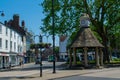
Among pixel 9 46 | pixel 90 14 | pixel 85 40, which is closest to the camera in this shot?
pixel 85 40

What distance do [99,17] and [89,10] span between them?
2.27 metres

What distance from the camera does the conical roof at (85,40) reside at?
46.6m

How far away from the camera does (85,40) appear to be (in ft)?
155

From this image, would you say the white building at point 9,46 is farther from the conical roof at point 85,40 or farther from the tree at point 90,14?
the conical roof at point 85,40

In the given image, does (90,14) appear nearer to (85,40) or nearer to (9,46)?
(85,40)

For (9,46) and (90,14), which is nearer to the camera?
(90,14)

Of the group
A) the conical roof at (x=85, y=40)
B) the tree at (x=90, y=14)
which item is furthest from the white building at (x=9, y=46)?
the conical roof at (x=85, y=40)

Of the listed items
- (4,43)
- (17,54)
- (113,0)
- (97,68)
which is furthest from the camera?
(17,54)

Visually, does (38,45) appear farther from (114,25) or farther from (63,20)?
(114,25)

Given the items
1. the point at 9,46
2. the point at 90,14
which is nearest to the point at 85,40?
the point at 90,14

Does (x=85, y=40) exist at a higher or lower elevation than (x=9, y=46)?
lower

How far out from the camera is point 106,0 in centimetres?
5722

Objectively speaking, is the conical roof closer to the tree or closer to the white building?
the tree

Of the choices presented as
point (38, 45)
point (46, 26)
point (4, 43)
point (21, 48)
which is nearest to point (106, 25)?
point (46, 26)
